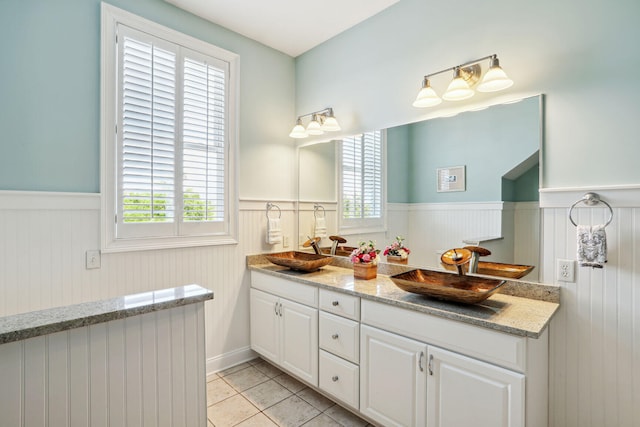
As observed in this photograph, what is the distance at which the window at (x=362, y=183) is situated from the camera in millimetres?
2531

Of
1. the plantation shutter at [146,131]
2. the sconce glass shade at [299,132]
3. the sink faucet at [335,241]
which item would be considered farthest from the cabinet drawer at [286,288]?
the sconce glass shade at [299,132]

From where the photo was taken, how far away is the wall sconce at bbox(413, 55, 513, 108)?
173 centimetres

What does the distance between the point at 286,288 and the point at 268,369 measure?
0.82 m

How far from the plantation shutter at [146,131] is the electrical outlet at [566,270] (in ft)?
8.13

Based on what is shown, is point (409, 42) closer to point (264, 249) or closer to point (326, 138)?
point (326, 138)

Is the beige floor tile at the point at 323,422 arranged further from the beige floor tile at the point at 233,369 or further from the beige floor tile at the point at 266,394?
the beige floor tile at the point at 233,369

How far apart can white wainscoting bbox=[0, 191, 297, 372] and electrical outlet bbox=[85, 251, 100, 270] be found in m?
0.03

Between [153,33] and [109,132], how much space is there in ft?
2.63

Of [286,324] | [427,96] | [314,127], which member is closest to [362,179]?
[314,127]

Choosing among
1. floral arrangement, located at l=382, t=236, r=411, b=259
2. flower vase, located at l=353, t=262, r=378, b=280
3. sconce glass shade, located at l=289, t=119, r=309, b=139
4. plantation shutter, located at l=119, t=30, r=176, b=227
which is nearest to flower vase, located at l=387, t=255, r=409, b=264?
floral arrangement, located at l=382, t=236, r=411, b=259

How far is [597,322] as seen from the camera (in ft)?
5.08

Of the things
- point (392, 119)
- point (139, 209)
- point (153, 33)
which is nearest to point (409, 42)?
point (392, 119)

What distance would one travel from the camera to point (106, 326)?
1087 millimetres

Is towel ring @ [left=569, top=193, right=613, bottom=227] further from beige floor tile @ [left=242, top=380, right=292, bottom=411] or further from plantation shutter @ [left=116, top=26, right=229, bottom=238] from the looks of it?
plantation shutter @ [left=116, top=26, right=229, bottom=238]
